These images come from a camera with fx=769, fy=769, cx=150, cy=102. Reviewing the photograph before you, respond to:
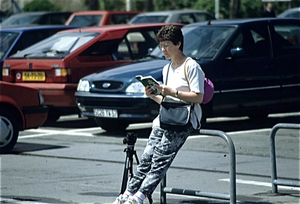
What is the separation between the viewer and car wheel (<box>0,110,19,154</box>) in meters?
10.8

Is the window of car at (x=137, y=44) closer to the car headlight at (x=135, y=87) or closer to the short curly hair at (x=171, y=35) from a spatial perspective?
the car headlight at (x=135, y=87)

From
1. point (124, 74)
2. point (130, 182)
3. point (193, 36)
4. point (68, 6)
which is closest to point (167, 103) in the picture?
point (130, 182)

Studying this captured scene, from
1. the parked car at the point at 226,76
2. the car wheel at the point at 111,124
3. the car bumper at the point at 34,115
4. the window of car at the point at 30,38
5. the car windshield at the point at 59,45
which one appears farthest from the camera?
the window of car at the point at 30,38

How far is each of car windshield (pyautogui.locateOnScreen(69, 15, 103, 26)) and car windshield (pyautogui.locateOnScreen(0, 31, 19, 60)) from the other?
820cm

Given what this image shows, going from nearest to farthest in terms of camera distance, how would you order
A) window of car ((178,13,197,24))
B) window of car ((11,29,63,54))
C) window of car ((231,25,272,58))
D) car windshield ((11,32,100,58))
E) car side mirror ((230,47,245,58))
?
1. car side mirror ((230,47,245,58))
2. window of car ((231,25,272,58))
3. car windshield ((11,32,100,58))
4. window of car ((11,29,63,54))
5. window of car ((178,13,197,24))

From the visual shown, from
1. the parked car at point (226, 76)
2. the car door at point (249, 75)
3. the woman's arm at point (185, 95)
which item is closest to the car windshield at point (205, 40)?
the parked car at point (226, 76)

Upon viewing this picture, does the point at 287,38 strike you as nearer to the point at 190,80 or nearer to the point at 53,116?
the point at 53,116

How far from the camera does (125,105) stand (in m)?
12.0

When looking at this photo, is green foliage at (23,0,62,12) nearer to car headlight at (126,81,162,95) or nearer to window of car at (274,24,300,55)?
window of car at (274,24,300,55)

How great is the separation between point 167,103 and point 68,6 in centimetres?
4757

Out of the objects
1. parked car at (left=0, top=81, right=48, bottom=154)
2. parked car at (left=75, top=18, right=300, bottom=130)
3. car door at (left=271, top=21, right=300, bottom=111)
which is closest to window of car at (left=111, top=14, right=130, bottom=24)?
parked car at (left=75, top=18, right=300, bottom=130)

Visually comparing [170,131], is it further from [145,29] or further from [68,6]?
[68,6]

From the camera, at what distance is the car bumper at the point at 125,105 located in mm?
11828

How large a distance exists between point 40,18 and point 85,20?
4.64 ft
